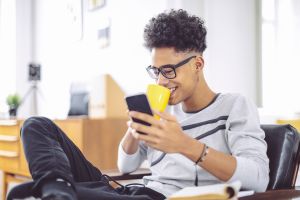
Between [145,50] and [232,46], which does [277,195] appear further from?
[145,50]

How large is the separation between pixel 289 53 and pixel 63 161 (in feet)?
6.04

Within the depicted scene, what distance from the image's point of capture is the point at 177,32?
131 cm

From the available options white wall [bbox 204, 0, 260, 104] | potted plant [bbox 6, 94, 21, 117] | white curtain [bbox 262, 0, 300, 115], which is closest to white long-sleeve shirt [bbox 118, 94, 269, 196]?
white wall [bbox 204, 0, 260, 104]

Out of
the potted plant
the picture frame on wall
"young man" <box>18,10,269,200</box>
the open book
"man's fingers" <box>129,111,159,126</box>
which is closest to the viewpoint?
the open book

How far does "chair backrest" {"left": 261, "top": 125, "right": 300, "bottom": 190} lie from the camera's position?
126 cm

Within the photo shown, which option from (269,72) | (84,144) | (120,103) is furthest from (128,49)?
(269,72)

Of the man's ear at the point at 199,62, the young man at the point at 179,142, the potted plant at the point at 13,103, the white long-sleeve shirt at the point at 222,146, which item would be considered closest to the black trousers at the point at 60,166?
the young man at the point at 179,142

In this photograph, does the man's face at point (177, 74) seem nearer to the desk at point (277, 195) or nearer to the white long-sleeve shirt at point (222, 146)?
the white long-sleeve shirt at point (222, 146)

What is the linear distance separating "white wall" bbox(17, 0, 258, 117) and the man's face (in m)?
1.23

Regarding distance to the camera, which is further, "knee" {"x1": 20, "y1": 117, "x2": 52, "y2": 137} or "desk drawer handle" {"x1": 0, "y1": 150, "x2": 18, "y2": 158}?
"desk drawer handle" {"x1": 0, "y1": 150, "x2": 18, "y2": 158}

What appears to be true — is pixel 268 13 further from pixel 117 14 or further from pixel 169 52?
pixel 169 52

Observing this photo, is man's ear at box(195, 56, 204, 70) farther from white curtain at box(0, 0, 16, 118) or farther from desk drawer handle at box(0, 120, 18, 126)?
white curtain at box(0, 0, 16, 118)

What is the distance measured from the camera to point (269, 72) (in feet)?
8.81

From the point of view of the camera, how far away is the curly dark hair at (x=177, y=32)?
1286 mm
